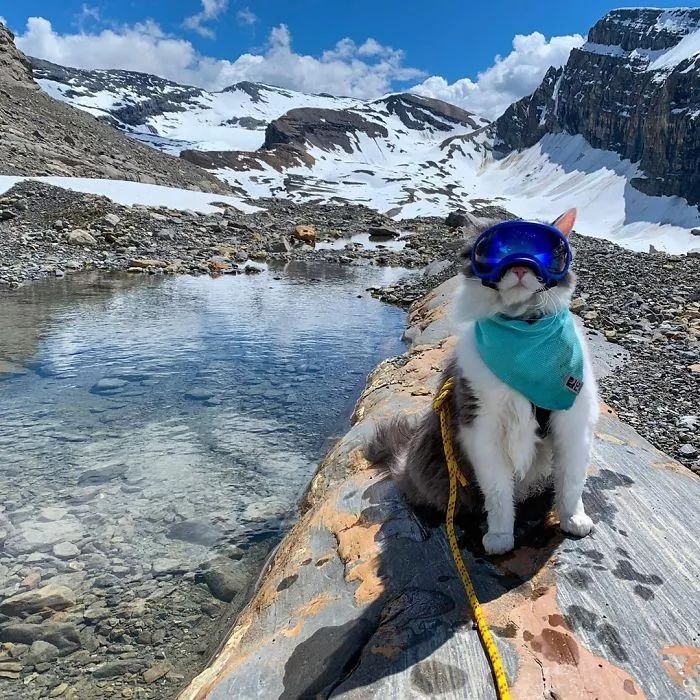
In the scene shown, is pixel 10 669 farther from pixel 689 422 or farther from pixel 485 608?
pixel 689 422

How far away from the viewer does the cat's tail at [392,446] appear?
4.19 meters

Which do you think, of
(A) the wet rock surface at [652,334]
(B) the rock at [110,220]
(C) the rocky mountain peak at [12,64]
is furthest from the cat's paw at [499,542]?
(C) the rocky mountain peak at [12,64]

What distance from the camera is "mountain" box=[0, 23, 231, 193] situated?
44156 mm

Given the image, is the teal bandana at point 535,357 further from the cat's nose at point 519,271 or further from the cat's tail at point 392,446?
the cat's tail at point 392,446

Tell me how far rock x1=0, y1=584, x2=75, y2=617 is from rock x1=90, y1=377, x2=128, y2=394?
4988 millimetres

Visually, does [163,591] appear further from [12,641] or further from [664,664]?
[664,664]

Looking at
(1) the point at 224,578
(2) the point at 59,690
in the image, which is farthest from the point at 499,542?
(2) the point at 59,690

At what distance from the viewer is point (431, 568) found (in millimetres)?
3070

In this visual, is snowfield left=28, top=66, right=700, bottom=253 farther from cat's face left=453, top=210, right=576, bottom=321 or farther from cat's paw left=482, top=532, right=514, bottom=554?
cat's paw left=482, top=532, right=514, bottom=554

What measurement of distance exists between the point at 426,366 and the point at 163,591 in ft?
14.8

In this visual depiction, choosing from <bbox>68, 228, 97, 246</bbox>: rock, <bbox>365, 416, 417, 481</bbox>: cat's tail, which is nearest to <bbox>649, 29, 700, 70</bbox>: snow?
<bbox>68, 228, 97, 246</bbox>: rock

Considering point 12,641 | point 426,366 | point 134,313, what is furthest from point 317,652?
point 134,313

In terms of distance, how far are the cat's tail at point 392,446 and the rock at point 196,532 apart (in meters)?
1.95

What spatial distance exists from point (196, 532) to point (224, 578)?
778 mm
